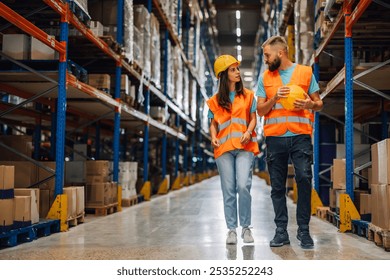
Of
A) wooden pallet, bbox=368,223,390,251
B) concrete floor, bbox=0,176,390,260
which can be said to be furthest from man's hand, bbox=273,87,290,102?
wooden pallet, bbox=368,223,390,251

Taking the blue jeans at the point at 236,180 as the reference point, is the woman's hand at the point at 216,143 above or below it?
above

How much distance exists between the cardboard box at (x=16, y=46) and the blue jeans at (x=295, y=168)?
3.45 meters

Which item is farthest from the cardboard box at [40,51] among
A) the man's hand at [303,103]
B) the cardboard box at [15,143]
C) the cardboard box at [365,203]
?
the cardboard box at [365,203]

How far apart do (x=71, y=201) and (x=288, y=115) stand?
9.85 ft

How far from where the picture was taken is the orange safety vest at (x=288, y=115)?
13.2ft

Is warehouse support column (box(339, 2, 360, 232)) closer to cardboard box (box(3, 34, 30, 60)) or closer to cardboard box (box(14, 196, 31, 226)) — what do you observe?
cardboard box (box(14, 196, 31, 226))

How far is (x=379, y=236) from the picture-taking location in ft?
14.3

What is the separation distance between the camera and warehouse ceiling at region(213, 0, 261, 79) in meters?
23.8

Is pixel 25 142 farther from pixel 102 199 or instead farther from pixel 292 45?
pixel 292 45

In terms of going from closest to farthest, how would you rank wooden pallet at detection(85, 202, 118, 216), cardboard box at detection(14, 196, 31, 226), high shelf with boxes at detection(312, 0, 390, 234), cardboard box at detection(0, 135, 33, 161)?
cardboard box at detection(14, 196, 31, 226) < high shelf with boxes at detection(312, 0, 390, 234) < cardboard box at detection(0, 135, 33, 161) < wooden pallet at detection(85, 202, 118, 216)

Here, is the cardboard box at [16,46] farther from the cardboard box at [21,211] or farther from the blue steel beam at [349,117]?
the blue steel beam at [349,117]

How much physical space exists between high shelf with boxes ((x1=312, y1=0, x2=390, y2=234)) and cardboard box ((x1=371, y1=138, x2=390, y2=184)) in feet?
0.03

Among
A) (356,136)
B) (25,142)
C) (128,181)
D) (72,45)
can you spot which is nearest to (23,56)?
(25,142)

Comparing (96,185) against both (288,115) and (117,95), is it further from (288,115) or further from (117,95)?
(288,115)
